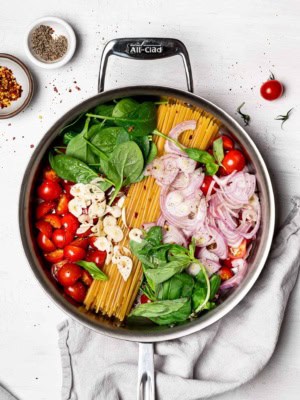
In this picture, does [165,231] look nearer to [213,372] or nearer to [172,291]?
[172,291]

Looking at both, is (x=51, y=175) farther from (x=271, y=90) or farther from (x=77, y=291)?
(x=271, y=90)

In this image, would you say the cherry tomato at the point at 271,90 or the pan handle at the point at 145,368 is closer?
the pan handle at the point at 145,368

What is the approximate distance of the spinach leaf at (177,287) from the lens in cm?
182

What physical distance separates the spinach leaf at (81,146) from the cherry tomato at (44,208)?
5.8 inches

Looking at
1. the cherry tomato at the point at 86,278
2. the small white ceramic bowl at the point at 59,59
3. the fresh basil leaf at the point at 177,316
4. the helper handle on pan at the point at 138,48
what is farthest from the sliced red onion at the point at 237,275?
the small white ceramic bowl at the point at 59,59

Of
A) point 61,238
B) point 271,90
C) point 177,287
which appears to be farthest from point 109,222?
point 271,90

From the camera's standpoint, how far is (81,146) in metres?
1.86

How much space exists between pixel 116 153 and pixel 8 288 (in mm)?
496

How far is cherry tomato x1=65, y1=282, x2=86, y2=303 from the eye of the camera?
1872 millimetres

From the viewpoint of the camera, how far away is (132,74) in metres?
2.00

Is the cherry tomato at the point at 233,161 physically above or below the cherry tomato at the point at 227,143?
below

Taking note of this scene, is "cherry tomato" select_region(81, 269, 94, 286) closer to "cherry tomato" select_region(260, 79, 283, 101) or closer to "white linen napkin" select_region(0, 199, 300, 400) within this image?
"white linen napkin" select_region(0, 199, 300, 400)

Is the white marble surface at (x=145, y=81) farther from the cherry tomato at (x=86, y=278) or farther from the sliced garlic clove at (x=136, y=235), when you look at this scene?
the sliced garlic clove at (x=136, y=235)

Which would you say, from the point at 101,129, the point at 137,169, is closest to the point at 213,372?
the point at 137,169
